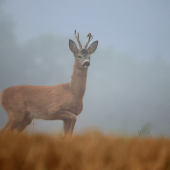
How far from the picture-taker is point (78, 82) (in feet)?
7.07

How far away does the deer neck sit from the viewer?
2107 millimetres

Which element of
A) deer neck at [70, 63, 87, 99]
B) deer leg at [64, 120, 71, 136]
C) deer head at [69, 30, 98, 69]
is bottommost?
deer leg at [64, 120, 71, 136]

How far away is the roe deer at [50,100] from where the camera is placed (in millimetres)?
1976

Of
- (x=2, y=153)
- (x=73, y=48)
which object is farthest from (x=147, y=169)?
(x=73, y=48)

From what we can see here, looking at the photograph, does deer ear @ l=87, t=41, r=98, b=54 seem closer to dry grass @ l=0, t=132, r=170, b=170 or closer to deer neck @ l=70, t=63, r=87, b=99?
deer neck @ l=70, t=63, r=87, b=99

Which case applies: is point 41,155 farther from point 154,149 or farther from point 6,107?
point 6,107

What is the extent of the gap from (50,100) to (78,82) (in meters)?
0.37

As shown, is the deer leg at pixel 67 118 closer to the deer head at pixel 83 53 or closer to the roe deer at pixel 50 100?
the roe deer at pixel 50 100

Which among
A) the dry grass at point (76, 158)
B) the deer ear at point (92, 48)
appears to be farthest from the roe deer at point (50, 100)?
the dry grass at point (76, 158)

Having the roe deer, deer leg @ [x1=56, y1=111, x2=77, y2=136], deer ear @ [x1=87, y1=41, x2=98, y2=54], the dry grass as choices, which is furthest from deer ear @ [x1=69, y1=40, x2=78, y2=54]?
the dry grass

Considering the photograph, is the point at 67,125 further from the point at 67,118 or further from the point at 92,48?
the point at 92,48

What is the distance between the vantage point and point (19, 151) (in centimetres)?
56

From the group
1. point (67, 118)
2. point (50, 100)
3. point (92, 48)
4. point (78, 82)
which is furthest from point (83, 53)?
point (67, 118)

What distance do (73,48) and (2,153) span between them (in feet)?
5.93
